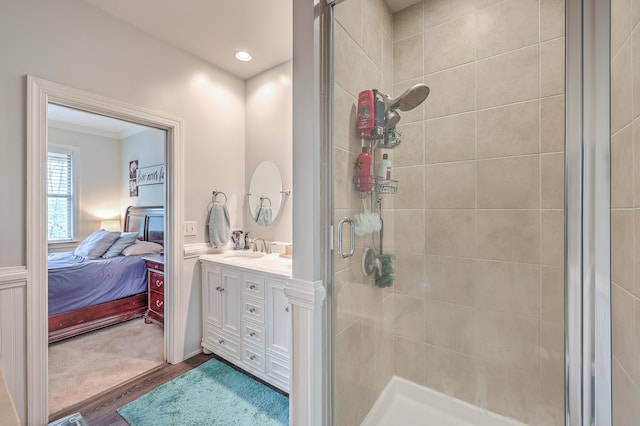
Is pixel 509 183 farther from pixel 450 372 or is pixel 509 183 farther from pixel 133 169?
pixel 133 169

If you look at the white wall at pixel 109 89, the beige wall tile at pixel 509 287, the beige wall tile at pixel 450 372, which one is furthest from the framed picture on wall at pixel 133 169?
the beige wall tile at pixel 509 287

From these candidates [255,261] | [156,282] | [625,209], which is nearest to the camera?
[625,209]

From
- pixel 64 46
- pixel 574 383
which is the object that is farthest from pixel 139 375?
pixel 574 383

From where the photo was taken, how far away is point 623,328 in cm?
68

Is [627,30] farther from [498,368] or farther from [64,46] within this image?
[64,46]

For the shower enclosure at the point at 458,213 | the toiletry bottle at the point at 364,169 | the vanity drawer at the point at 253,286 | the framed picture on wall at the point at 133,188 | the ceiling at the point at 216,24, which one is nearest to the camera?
the shower enclosure at the point at 458,213

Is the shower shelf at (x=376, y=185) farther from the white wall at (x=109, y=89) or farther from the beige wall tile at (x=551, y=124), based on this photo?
the white wall at (x=109, y=89)

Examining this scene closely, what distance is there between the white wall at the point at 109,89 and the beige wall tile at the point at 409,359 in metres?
1.74

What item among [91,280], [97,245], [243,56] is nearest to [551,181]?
[243,56]

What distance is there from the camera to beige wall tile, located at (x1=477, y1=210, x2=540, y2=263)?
135 centimetres

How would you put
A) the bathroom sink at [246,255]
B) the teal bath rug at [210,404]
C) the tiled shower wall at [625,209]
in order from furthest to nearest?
the bathroom sink at [246,255] → the teal bath rug at [210,404] → the tiled shower wall at [625,209]

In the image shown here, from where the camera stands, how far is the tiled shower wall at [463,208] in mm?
1287

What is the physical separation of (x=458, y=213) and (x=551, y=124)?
1.91ft

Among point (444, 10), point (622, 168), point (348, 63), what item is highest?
point (444, 10)
